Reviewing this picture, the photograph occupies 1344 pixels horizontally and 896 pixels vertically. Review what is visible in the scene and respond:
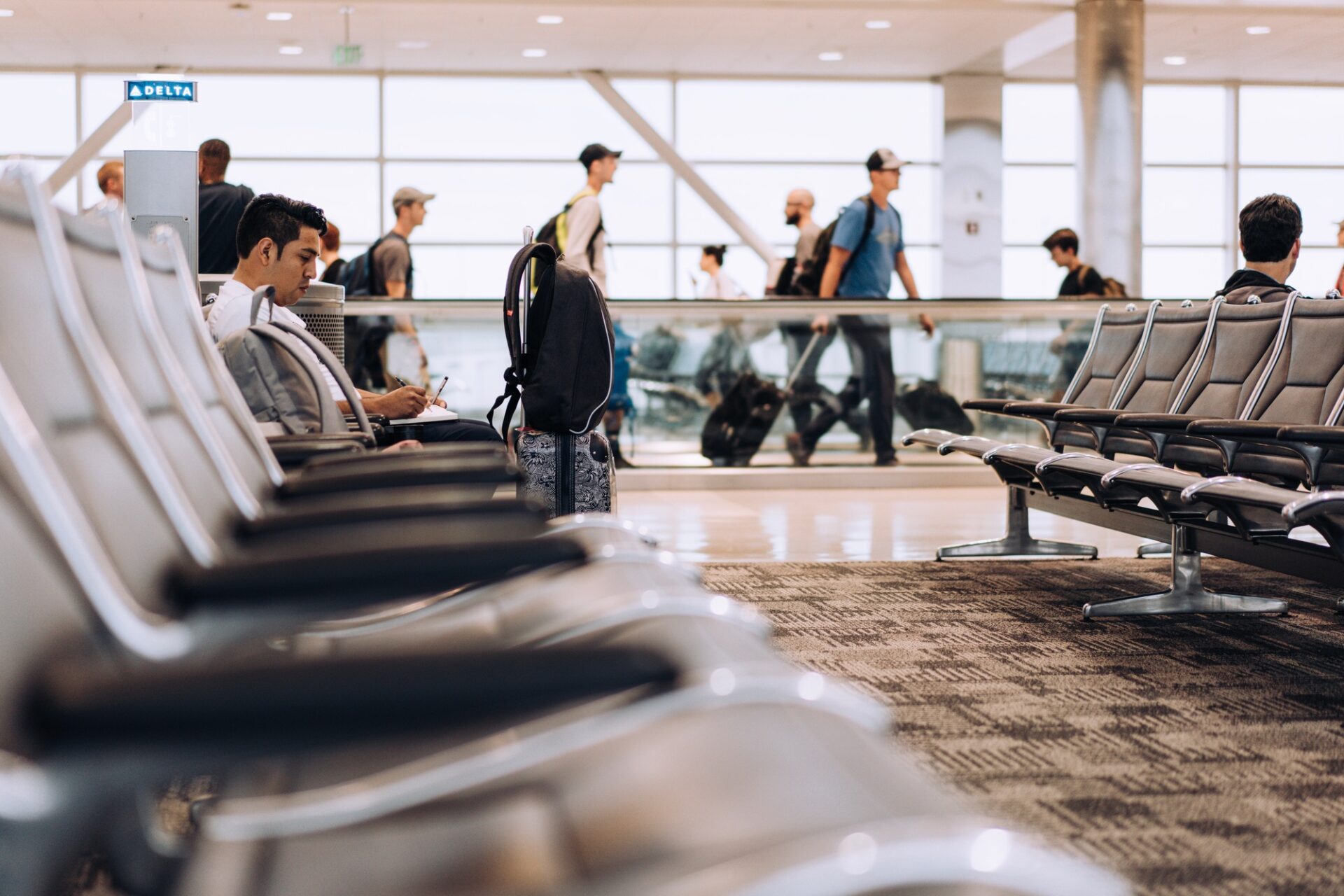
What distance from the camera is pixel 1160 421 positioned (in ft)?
12.9

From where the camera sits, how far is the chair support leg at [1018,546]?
5320mm

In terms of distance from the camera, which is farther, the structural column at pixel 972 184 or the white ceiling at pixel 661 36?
the structural column at pixel 972 184

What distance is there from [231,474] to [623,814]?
1.11 m

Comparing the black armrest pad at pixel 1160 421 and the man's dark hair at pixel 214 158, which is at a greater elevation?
the man's dark hair at pixel 214 158

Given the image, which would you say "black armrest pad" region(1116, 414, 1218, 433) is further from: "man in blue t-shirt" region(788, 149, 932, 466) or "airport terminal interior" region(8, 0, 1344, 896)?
"man in blue t-shirt" region(788, 149, 932, 466)

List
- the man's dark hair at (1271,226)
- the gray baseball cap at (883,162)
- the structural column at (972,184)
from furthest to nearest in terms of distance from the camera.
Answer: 1. the structural column at (972,184)
2. the gray baseball cap at (883,162)
3. the man's dark hair at (1271,226)

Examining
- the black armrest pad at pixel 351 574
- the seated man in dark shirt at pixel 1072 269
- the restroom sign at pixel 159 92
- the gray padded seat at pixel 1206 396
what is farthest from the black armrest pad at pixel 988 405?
the black armrest pad at pixel 351 574

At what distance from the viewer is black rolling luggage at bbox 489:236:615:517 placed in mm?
4469

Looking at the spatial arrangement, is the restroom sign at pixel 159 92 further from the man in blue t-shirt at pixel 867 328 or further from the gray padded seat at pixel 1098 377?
the man in blue t-shirt at pixel 867 328

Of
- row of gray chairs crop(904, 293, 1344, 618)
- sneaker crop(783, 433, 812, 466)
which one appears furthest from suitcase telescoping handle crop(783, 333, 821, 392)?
row of gray chairs crop(904, 293, 1344, 618)

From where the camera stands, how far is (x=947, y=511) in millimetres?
6996

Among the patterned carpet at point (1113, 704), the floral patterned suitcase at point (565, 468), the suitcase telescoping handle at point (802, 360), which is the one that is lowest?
the patterned carpet at point (1113, 704)

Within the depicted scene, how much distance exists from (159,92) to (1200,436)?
10.3 ft

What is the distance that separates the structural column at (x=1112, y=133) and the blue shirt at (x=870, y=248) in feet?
14.5
